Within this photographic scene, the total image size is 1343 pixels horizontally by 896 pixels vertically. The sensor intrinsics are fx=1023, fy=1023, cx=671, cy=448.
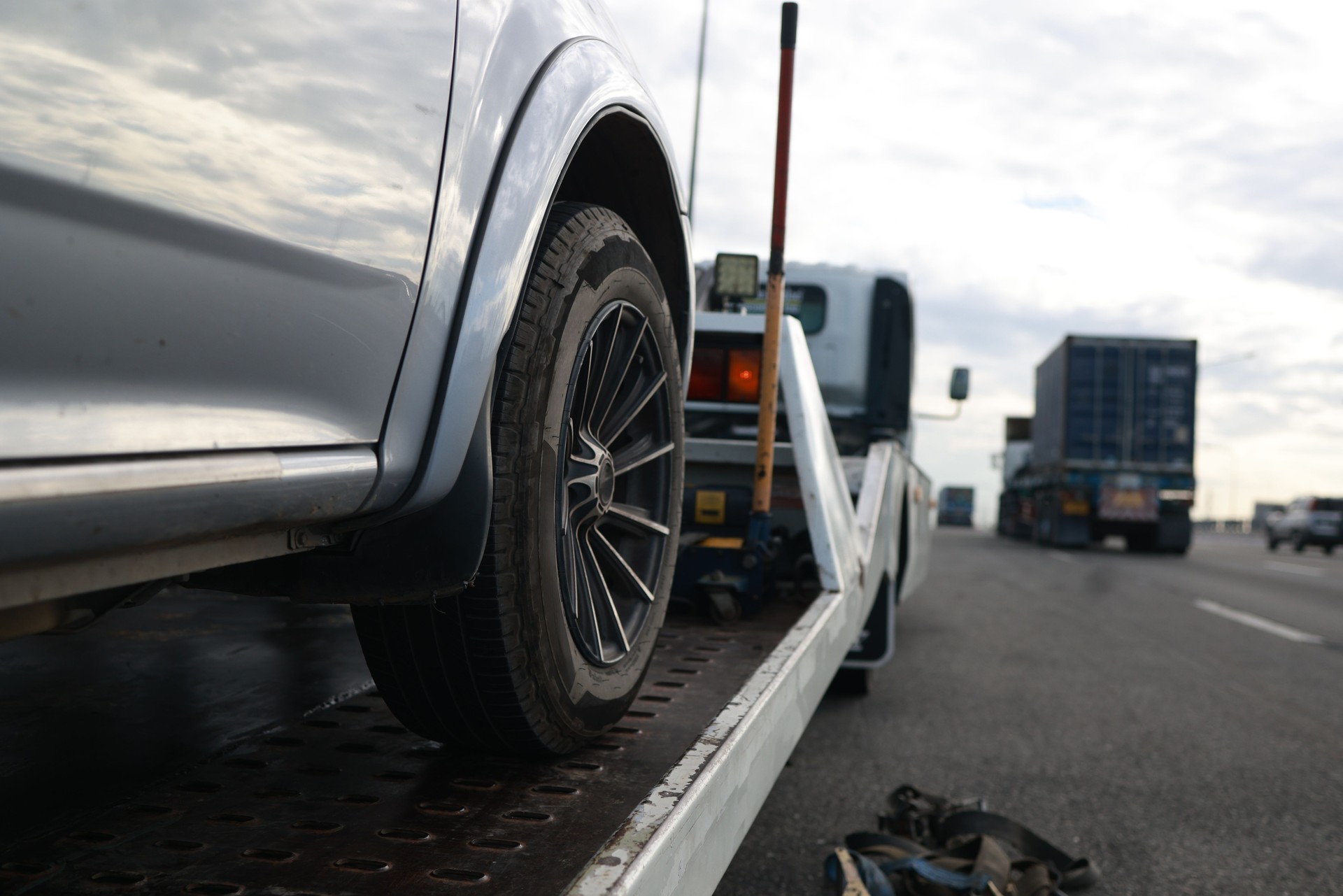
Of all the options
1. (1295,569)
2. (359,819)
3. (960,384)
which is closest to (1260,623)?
(960,384)

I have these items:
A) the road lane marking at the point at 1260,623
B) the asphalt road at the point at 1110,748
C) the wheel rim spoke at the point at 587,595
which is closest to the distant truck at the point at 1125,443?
the road lane marking at the point at 1260,623

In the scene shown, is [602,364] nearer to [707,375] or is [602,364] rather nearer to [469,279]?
[469,279]

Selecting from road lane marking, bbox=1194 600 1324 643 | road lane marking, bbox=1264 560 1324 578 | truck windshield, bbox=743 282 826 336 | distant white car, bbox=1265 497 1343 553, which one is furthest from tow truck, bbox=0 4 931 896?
distant white car, bbox=1265 497 1343 553

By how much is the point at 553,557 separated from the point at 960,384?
260 inches

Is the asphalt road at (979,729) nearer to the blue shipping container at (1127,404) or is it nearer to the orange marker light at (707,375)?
the orange marker light at (707,375)

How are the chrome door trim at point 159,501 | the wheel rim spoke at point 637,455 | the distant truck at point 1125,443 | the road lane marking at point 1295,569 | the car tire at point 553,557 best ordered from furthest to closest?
the distant truck at point 1125,443, the road lane marking at point 1295,569, the wheel rim spoke at point 637,455, the car tire at point 553,557, the chrome door trim at point 159,501

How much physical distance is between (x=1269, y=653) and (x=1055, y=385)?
55.9 ft

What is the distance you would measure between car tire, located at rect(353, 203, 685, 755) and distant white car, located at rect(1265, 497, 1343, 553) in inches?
1112

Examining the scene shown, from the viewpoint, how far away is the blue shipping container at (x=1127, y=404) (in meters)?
20.9

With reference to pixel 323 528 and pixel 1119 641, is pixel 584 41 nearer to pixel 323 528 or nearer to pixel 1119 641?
pixel 323 528

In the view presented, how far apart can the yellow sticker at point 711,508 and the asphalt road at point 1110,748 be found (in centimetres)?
97

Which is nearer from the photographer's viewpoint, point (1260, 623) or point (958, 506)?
point (1260, 623)

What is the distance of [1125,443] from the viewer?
2102 centimetres

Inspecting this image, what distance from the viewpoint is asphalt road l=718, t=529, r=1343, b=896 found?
3.02m
